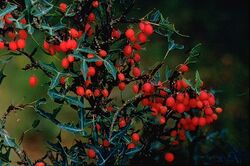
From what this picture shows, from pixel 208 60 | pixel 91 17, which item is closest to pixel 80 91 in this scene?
pixel 91 17

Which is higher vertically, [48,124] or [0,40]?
[0,40]

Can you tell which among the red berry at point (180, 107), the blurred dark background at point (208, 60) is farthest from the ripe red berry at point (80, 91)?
the blurred dark background at point (208, 60)

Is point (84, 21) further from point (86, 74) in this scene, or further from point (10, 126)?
point (10, 126)

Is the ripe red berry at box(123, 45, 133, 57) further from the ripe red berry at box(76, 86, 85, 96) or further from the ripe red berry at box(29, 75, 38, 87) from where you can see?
the ripe red berry at box(29, 75, 38, 87)

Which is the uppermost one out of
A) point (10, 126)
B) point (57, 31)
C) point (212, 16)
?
point (57, 31)

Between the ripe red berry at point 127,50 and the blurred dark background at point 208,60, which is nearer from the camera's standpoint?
the ripe red berry at point 127,50

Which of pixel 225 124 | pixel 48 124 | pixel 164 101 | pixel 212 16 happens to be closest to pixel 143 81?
pixel 164 101

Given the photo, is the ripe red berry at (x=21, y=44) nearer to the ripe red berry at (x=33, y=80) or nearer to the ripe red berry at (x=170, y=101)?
the ripe red berry at (x=33, y=80)

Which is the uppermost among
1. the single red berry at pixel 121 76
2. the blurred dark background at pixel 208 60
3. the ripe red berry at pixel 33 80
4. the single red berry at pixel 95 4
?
the single red berry at pixel 95 4

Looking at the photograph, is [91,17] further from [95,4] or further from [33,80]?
[33,80]
